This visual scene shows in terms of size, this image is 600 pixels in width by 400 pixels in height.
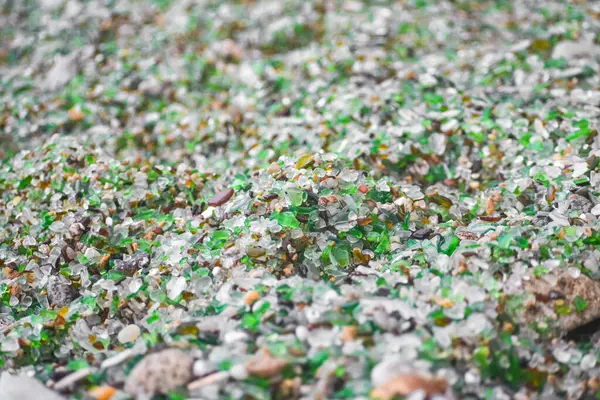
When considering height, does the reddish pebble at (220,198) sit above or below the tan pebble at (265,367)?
below

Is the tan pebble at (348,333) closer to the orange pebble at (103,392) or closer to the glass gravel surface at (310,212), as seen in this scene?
the glass gravel surface at (310,212)

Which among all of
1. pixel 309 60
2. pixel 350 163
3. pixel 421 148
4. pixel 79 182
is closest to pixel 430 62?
pixel 309 60

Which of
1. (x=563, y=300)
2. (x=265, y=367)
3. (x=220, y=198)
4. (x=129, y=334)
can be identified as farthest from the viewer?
(x=220, y=198)

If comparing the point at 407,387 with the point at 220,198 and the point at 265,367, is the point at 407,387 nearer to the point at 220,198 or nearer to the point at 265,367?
the point at 265,367

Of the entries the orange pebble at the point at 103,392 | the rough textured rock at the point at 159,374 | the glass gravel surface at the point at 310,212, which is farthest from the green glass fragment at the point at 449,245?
the orange pebble at the point at 103,392

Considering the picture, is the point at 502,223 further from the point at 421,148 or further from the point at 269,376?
the point at 269,376

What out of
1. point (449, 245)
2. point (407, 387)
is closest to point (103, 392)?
point (407, 387)
